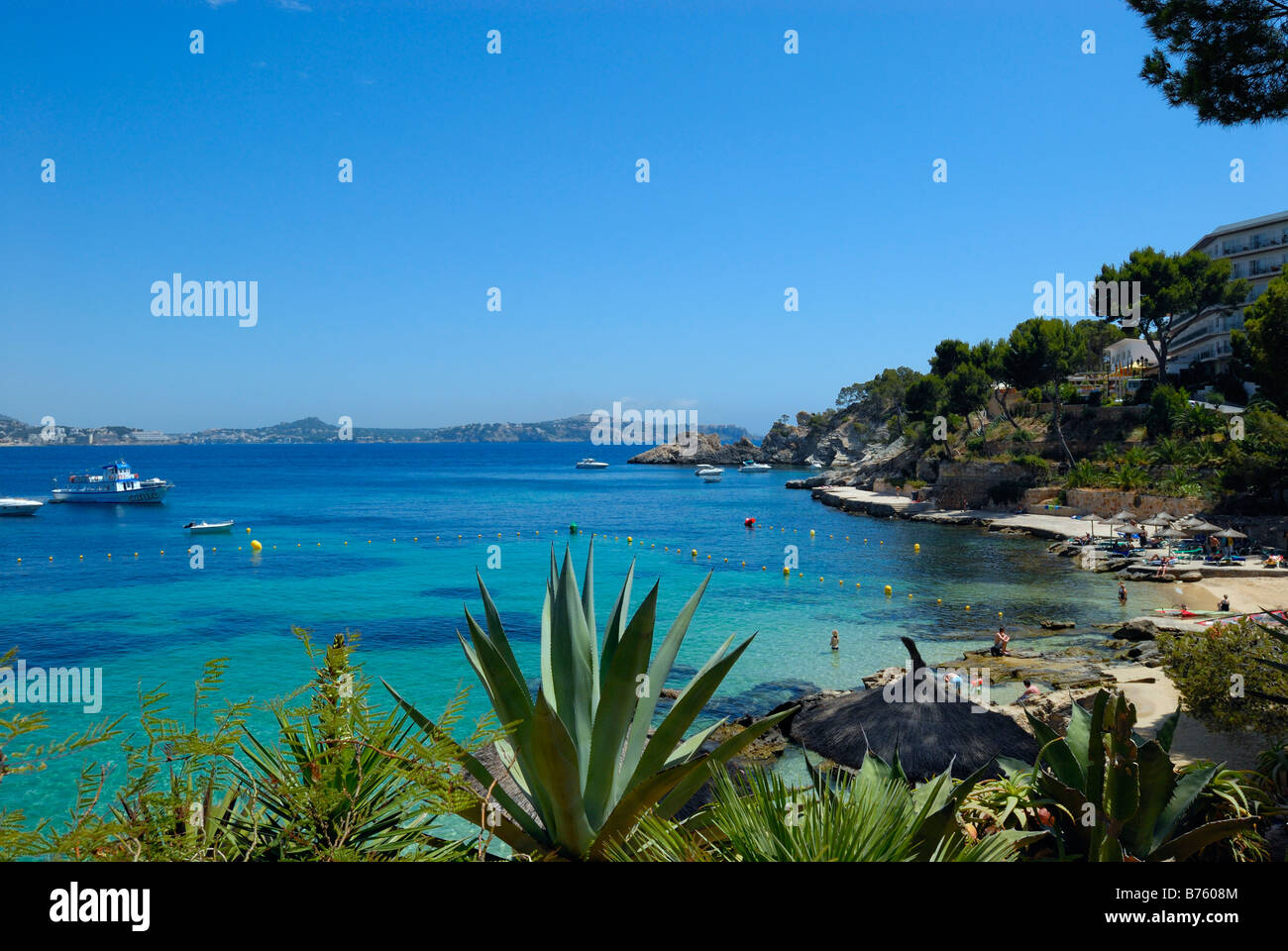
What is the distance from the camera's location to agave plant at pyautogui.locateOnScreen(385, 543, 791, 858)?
11.9 ft

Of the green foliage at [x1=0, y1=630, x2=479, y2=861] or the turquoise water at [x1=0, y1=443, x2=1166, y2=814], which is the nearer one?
the green foliage at [x1=0, y1=630, x2=479, y2=861]

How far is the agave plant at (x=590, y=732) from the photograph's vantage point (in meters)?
3.62

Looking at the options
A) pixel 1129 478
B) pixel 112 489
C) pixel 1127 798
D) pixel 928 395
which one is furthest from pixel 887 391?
pixel 1127 798

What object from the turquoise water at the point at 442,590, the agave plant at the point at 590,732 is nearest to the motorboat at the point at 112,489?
the turquoise water at the point at 442,590

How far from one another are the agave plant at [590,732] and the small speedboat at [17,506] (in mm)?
66112

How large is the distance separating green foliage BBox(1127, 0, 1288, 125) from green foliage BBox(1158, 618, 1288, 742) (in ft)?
17.3

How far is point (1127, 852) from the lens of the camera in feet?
14.5

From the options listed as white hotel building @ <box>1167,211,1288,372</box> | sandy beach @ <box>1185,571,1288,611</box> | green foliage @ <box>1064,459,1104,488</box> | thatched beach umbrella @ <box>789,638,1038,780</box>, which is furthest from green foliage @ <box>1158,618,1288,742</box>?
white hotel building @ <box>1167,211,1288,372</box>

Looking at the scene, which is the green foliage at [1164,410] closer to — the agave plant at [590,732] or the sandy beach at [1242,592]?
the sandy beach at [1242,592]

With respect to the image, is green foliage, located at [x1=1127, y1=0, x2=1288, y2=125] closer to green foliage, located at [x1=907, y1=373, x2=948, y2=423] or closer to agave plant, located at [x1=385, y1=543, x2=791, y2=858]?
agave plant, located at [x1=385, y1=543, x2=791, y2=858]

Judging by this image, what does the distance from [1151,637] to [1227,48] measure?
17332 millimetres

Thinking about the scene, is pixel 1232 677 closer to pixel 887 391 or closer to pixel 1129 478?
pixel 1129 478
